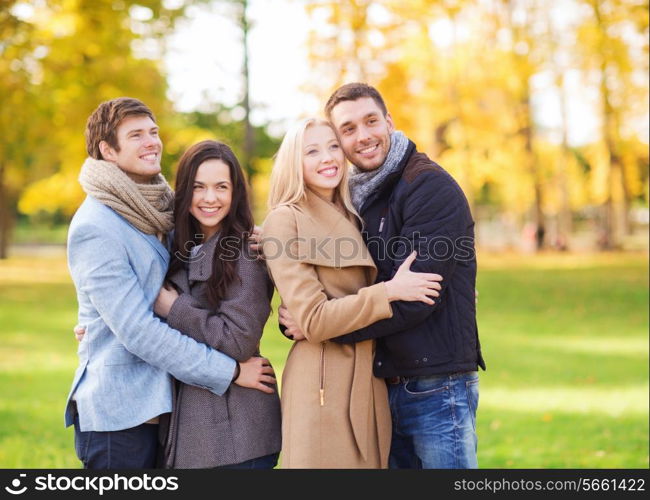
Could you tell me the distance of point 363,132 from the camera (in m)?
4.02

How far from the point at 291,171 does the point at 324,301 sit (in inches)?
26.0

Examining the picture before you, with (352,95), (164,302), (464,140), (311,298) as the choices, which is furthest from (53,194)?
(311,298)

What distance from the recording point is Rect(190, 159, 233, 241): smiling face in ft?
12.4

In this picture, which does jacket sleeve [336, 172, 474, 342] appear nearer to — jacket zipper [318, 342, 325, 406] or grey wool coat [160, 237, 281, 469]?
jacket zipper [318, 342, 325, 406]

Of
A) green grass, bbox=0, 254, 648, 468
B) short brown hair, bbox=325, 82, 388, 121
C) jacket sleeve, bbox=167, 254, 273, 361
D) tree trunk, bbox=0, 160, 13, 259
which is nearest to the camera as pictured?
jacket sleeve, bbox=167, 254, 273, 361

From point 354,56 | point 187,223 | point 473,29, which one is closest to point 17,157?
point 354,56

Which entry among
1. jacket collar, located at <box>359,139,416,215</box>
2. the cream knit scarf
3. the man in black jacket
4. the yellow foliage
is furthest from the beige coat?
the yellow foliage

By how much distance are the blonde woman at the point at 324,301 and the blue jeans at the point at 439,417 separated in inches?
4.6

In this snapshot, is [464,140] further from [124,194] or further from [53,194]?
[124,194]

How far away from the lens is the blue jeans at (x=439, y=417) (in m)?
3.76

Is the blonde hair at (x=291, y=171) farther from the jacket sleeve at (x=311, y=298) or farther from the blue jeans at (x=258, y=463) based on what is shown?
the blue jeans at (x=258, y=463)

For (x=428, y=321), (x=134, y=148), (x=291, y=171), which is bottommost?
(x=428, y=321)

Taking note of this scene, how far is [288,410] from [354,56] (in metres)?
21.1

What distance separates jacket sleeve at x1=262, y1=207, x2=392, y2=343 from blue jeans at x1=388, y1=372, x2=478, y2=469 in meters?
0.45
